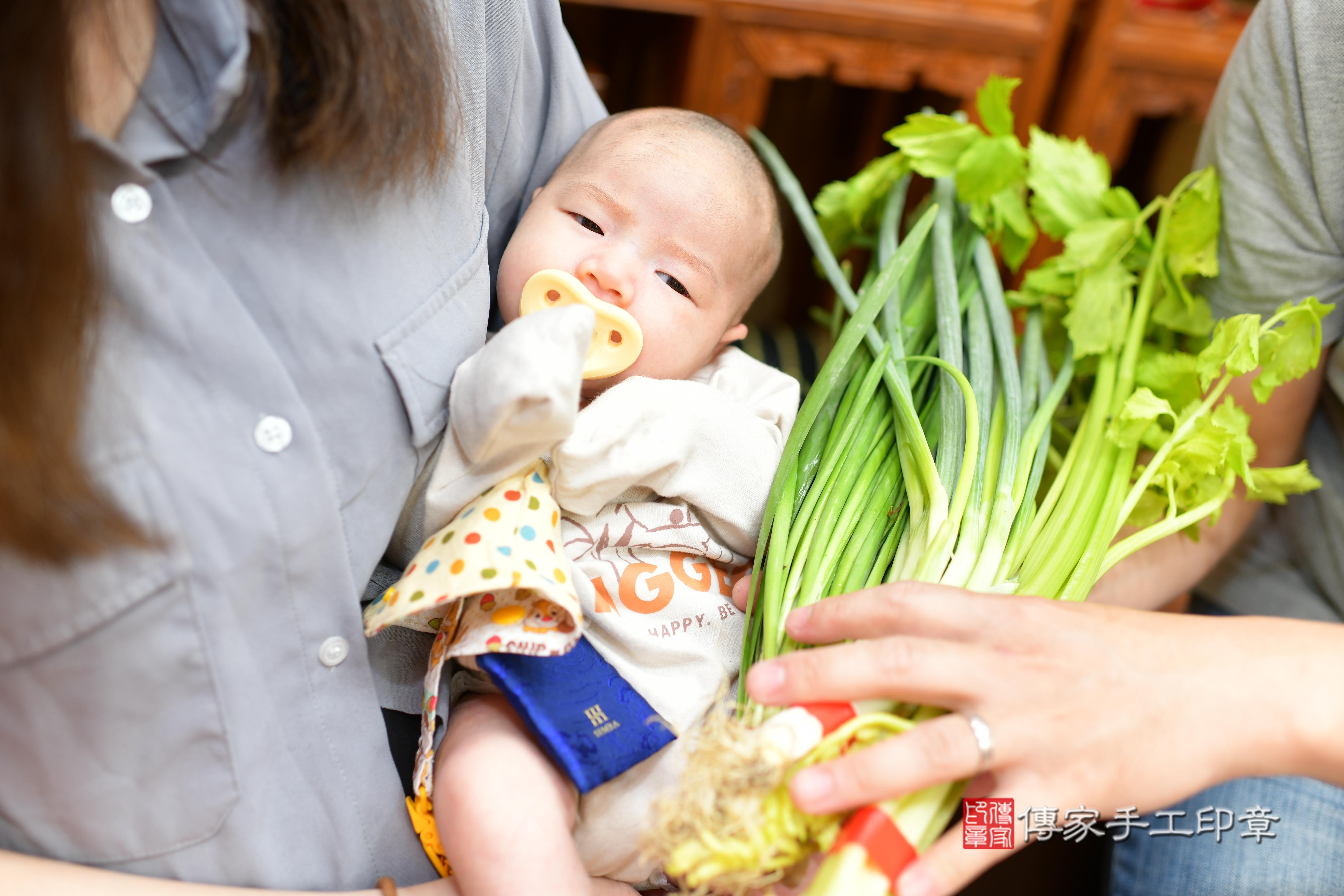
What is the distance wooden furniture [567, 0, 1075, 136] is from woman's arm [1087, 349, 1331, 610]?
99 centimetres

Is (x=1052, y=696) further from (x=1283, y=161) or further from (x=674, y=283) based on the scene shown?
(x=1283, y=161)

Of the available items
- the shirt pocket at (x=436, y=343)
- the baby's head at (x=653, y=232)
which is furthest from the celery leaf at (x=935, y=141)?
the shirt pocket at (x=436, y=343)

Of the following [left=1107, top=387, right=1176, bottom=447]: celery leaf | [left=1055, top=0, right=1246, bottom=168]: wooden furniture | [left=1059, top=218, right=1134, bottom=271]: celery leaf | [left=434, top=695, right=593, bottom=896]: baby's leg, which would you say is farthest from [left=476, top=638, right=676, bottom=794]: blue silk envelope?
[left=1055, top=0, right=1246, bottom=168]: wooden furniture

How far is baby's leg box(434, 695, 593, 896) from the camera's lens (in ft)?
2.39

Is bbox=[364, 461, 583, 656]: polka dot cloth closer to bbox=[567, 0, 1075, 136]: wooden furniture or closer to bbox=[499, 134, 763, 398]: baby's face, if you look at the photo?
bbox=[499, 134, 763, 398]: baby's face

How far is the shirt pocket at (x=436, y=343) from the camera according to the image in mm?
744

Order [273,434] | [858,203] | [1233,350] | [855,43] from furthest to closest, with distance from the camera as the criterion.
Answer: [855,43] < [858,203] < [1233,350] < [273,434]

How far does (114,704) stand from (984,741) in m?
0.66

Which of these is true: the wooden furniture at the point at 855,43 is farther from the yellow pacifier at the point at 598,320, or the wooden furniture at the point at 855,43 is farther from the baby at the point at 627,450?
the yellow pacifier at the point at 598,320

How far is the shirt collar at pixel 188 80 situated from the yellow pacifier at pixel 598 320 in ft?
1.04

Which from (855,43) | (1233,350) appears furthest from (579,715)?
(855,43)

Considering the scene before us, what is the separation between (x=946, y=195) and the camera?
1206mm

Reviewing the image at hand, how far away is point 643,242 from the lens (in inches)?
37.1

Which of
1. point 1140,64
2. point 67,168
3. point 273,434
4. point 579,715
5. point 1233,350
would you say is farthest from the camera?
point 1140,64
